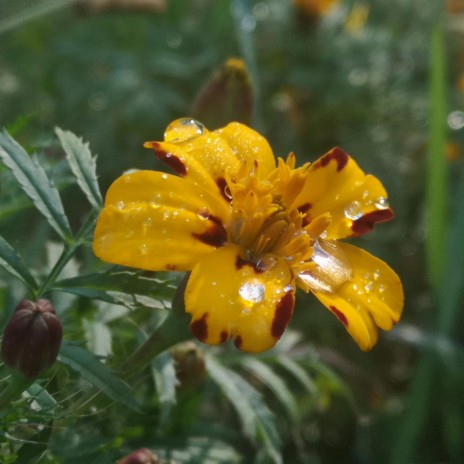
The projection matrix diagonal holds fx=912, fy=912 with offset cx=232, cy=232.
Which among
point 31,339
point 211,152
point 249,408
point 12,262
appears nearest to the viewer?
point 31,339

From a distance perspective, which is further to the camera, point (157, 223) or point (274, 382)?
point (274, 382)

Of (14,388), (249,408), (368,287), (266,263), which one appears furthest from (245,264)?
(249,408)

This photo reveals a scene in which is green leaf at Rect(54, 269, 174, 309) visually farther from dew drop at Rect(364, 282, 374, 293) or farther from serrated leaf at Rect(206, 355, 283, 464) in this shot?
serrated leaf at Rect(206, 355, 283, 464)

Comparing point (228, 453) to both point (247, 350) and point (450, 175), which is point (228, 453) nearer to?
point (247, 350)

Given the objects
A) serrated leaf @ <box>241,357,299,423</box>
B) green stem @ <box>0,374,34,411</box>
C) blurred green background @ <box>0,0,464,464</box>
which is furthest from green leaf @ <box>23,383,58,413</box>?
blurred green background @ <box>0,0,464,464</box>

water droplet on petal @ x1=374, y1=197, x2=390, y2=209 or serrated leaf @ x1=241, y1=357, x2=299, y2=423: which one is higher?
water droplet on petal @ x1=374, y1=197, x2=390, y2=209

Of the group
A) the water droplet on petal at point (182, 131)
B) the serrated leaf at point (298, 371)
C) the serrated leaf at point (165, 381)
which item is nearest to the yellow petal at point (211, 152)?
the water droplet on petal at point (182, 131)

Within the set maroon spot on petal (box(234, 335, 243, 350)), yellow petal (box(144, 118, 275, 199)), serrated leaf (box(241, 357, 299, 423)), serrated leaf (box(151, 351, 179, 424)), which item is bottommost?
serrated leaf (box(241, 357, 299, 423))

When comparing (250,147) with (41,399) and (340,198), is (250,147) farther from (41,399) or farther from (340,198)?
(41,399)
